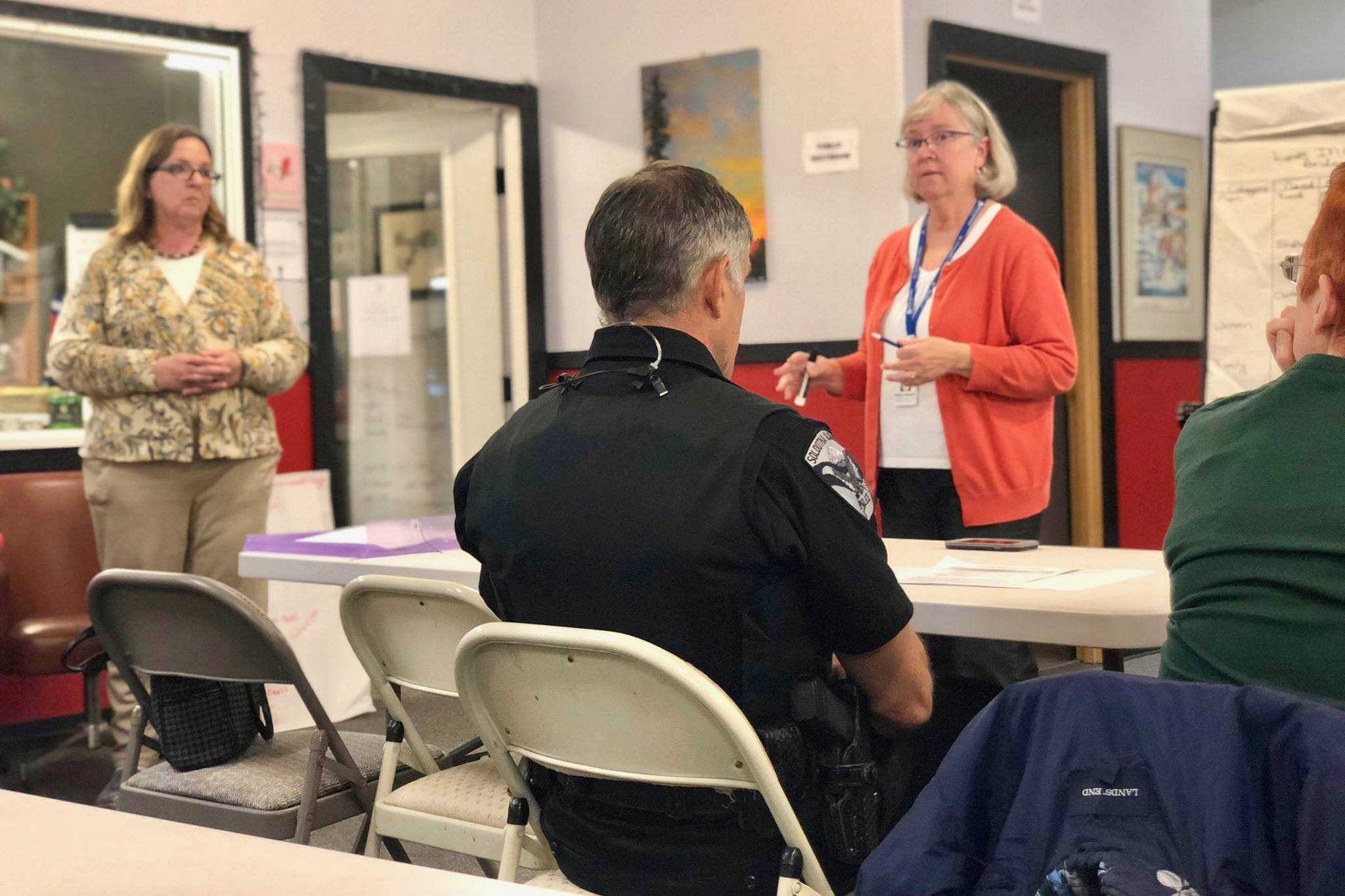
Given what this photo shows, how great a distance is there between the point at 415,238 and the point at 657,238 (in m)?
4.44

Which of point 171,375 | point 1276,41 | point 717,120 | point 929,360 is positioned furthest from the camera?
point 1276,41

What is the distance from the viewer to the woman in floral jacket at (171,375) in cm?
362

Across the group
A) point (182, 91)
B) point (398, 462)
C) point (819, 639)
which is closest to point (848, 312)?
point (398, 462)

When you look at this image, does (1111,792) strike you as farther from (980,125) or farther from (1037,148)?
(1037,148)

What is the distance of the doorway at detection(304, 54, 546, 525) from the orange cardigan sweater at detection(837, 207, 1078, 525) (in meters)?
2.86

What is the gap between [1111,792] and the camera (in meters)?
1.02

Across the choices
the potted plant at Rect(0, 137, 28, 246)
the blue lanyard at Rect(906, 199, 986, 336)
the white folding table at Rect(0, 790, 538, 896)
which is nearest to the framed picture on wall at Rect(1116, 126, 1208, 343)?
the blue lanyard at Rect(906, 199, 986, 336)

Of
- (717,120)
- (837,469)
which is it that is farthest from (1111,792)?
(717,120)

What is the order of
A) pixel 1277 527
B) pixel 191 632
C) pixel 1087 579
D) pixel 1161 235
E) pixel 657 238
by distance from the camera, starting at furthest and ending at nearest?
pixel 1161 235 < pixel 191 632 < pixel 1087 579 < pixel 657 238 < pixel 1277 527

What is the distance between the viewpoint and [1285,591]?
1281mm

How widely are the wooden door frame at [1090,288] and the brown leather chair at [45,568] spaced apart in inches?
144

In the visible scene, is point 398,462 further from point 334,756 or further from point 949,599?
point 949,599

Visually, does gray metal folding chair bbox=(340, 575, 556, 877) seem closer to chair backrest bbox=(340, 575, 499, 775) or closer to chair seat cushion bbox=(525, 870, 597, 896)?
chair backrest bbox=(340, 575, 499, 775)

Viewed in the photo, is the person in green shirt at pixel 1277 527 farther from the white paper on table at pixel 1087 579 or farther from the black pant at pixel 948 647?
the black pant at pixel 948 647
